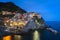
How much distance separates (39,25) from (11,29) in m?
3.87

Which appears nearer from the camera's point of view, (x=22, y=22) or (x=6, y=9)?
(x=22, y=22)

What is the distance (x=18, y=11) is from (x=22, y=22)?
7.13 feet

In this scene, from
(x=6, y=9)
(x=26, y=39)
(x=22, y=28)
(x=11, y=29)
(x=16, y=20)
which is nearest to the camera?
(x=26, y=39)

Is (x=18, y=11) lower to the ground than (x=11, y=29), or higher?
higher

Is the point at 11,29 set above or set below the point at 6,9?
below

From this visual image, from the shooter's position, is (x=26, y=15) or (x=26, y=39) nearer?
(x=26, y=39)

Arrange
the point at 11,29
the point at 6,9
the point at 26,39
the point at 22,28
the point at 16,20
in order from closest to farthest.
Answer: the point at 26,39 < the point at 11,29 < the point at 22,28 < the point at 16,20 < the point at 6,9

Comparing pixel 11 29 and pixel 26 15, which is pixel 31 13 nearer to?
pixel 26 15

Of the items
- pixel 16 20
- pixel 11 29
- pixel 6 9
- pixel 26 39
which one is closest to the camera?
pixel 26 39

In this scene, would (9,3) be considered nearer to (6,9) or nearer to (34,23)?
(6,9)

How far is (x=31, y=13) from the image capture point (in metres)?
24.2

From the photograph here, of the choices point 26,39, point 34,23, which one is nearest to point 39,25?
point 34,23

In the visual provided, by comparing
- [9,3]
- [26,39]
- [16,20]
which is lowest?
[26,39]

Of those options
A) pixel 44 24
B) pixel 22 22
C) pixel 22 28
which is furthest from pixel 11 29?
pixel 44 24
